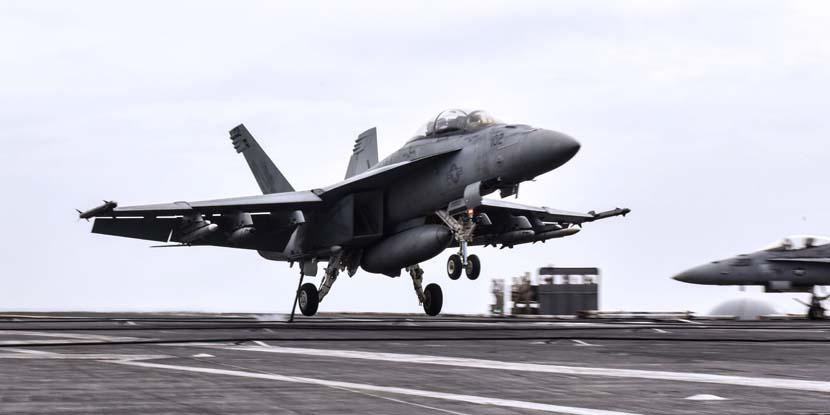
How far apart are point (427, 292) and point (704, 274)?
42.1 ft

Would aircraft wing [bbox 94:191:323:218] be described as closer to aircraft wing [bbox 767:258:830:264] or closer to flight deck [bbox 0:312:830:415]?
flight deck [bbox 0:312:830:415]

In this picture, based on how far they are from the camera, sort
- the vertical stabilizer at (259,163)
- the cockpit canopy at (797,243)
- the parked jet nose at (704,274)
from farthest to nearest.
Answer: the parked jet nose at (704,274) → the cockpit canopy at (797,243) → the vertical stabilizer at (259,163)

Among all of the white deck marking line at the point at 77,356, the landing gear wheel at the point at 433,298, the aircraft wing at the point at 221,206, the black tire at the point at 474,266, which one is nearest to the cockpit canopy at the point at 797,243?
the landing gear wheel at the point at 433,298

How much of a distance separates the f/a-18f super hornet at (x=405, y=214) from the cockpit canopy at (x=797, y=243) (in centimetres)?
894

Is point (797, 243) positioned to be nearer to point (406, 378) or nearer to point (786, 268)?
point (786, 268)

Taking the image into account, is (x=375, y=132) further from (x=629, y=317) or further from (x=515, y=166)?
(x=629, y=317)

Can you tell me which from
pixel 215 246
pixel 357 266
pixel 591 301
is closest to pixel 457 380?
pixel 357 266

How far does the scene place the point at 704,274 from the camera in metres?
34.3

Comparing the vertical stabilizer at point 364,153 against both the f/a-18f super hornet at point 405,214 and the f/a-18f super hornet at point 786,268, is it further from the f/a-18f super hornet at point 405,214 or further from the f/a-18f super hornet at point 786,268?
the f/a-18f super hornet at point 786,268

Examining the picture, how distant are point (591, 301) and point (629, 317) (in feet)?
16.5

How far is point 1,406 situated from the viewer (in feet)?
19.1

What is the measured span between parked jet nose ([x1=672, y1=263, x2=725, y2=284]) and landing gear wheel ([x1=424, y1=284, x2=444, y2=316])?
12.5 meters

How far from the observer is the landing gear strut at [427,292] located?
25.8 m

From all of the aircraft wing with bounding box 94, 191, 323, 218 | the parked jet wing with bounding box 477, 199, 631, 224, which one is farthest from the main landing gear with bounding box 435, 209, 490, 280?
the aircraft wing with bounding box 94, 191, 323, 218
